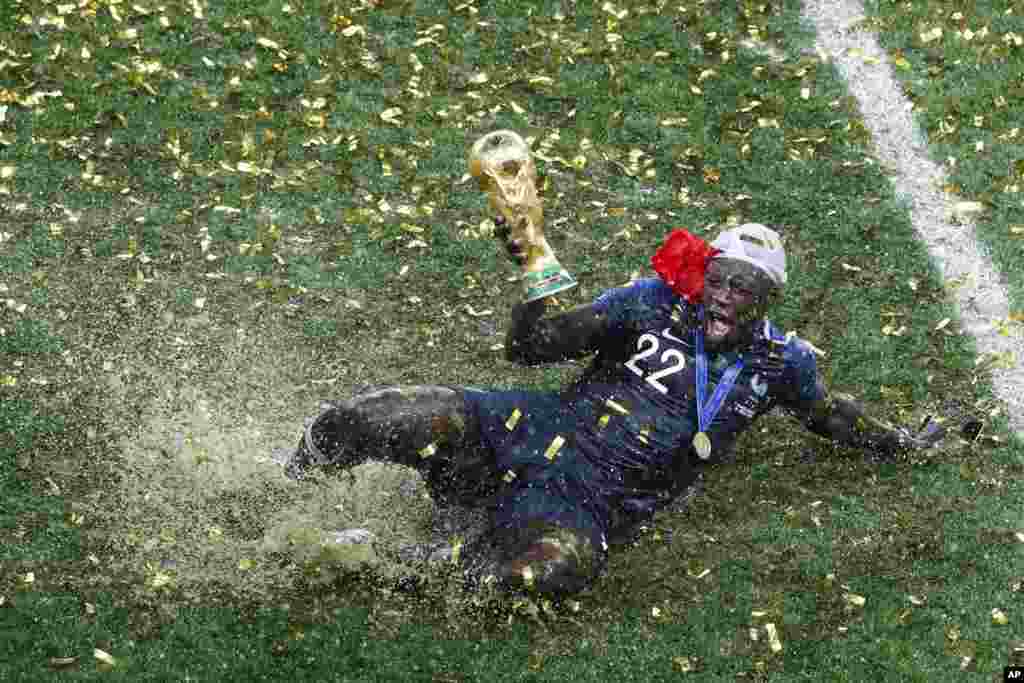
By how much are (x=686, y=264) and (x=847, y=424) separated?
1440 millimetres

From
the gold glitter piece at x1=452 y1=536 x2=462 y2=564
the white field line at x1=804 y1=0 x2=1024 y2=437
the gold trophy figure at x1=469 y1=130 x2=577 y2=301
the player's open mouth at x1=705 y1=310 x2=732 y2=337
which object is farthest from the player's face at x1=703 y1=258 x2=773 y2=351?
the white field line at x1=804 y1=0 x2=1024 y2=437

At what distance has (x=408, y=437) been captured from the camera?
8008 millimetres

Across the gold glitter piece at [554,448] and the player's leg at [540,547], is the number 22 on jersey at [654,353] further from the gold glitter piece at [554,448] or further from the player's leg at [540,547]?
the player's leg at [540,547]

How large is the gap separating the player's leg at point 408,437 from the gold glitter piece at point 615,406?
70 cm

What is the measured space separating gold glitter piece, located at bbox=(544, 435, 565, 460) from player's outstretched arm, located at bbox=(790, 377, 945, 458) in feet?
4.47

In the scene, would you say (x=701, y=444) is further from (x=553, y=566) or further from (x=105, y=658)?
(x=105, y=658)

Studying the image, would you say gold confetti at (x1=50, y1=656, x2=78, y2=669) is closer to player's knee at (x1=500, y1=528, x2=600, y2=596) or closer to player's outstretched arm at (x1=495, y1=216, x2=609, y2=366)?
player's knee at (x1=500, y1=528, x2=600, y2=596)

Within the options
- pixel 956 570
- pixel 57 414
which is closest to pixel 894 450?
pixel 956 570

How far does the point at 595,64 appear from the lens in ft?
43.4

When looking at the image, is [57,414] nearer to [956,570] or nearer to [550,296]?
[550,296]

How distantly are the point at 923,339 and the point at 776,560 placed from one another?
8.50 feet

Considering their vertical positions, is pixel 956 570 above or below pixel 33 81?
below

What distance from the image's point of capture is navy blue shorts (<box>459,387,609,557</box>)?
8102 millimetres

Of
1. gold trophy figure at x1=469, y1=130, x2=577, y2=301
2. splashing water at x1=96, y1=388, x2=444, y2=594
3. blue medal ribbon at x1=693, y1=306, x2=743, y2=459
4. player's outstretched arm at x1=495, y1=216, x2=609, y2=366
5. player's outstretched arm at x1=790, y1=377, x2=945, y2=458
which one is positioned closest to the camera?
gold trophy figure at x1=469, y1=130, x2=577, y2=301
